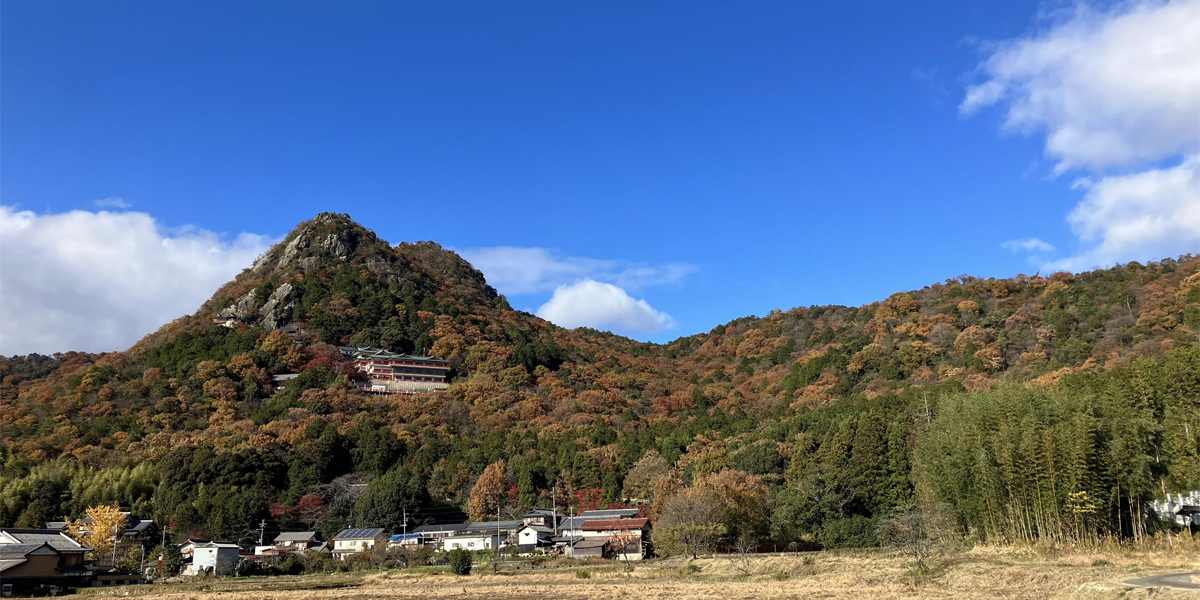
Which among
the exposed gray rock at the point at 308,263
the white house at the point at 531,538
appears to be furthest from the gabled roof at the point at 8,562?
the exposed gray rock at the point at 308,263

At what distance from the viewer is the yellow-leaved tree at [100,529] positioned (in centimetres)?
4519

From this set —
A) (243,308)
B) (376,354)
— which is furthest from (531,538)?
→ (243,308)

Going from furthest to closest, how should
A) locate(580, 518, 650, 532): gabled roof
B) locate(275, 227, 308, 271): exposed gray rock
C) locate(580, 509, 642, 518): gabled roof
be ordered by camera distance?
locate(275, 227, 308, 271): exposed gray rock
locate(580, 509, 642, 518): gabled roof
locate(580, 518, 650, 532): gabled roof

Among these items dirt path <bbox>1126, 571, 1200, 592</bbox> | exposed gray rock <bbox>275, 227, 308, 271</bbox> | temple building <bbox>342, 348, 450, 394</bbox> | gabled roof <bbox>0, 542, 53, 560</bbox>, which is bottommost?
dirt path <bbox>1126, 571, 1200, 592</bbox>

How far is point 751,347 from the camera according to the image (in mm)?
104375

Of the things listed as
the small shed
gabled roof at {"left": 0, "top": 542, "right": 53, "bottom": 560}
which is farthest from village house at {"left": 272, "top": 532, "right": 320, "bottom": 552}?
the small shed

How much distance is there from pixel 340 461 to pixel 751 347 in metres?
57.7

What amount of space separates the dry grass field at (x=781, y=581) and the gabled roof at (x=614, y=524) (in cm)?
1078

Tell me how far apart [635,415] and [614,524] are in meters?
26.9

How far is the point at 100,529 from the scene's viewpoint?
150 ft

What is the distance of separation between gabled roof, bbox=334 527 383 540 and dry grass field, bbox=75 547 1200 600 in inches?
553

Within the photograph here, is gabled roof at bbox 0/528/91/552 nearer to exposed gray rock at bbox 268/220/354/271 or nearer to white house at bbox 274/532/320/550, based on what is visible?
white house at bbox 274/532/320/550

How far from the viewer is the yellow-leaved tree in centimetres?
4519

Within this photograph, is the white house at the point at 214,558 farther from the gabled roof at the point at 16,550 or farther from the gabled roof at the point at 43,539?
the gabled roof at the point at 16,550
